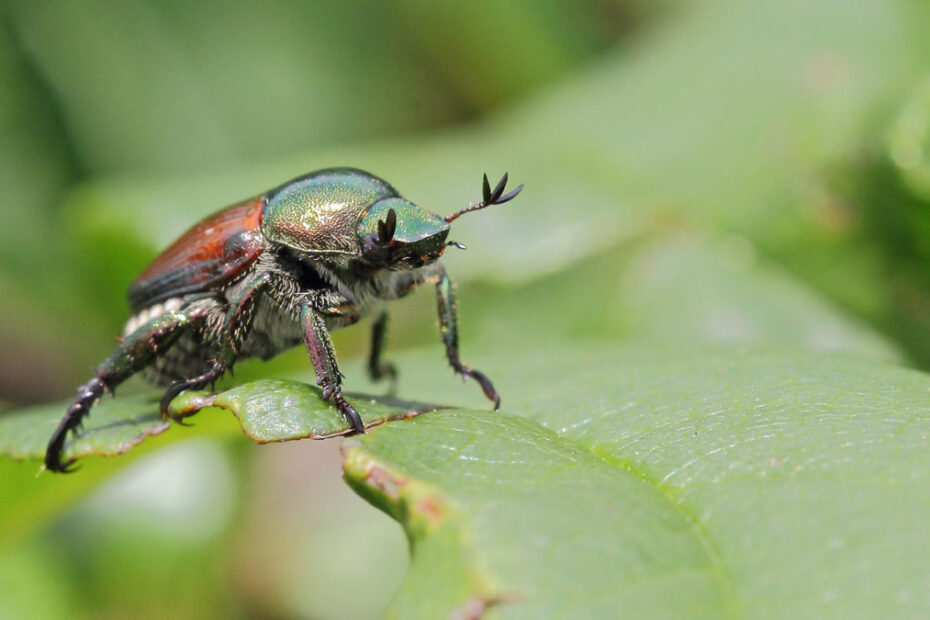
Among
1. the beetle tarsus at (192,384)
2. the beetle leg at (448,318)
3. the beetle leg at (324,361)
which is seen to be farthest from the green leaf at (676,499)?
the beetle tarsus at (192,384)

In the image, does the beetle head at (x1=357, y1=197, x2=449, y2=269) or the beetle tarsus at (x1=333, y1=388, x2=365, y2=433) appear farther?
the beetle head at (x1=357, y1=197, x2=449, y2=269)

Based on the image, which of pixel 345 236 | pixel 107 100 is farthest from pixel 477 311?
pixel 107 100

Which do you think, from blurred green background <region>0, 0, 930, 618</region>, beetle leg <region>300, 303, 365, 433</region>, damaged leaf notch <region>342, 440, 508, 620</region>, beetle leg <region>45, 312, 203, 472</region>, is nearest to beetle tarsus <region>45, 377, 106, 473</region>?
beetle leg <region>45, 312, 203, 472</region>

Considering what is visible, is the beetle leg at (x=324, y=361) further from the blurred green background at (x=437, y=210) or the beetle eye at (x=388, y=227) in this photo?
the blurred green background at (x=437, y=210)

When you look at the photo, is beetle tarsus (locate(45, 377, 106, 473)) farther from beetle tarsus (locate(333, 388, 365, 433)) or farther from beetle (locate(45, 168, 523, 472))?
beetle tarsus (locate(333, 388, 365, 433))

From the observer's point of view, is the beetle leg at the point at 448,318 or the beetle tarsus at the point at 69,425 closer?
the beetle tarsus at the point at 69,425
